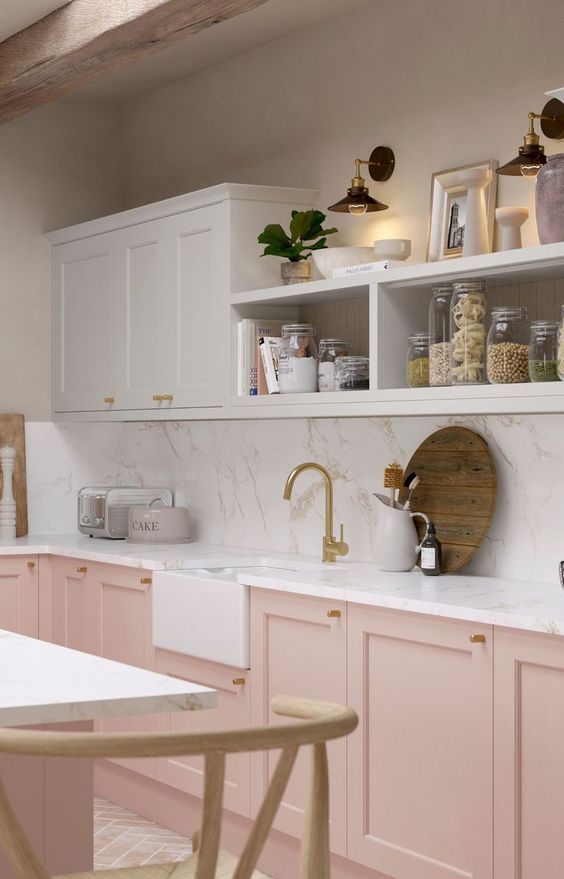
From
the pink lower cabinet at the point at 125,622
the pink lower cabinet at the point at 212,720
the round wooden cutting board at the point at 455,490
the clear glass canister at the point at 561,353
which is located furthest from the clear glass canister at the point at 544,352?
the pink lower cabinet at the point at 125,622

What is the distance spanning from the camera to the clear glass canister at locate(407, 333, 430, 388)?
139 inches

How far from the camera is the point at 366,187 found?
412cm

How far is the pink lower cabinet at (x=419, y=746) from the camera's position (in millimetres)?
2990

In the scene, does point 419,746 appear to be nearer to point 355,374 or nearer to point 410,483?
point 410,483

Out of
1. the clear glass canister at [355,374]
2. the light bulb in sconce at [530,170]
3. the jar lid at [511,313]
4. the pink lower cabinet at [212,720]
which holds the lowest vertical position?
the pink lower cabinet at [212,720]

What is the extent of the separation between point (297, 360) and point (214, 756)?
2.71 metres

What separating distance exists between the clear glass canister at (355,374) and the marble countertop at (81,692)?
5.83 feet

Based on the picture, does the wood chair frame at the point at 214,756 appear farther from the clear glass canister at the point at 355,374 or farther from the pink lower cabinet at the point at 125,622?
the pink lower cabinet at the point at 125,622

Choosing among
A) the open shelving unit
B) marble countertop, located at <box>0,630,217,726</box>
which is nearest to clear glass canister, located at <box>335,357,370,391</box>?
the open shelving unit

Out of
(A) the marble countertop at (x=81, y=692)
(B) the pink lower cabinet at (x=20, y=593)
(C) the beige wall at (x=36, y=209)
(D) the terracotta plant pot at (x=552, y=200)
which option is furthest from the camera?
(C) the beige wall at (x=36, y=209)

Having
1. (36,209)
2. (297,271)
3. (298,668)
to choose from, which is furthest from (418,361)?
(36,209)

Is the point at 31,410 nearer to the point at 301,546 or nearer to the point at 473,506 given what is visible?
the point at 301,546

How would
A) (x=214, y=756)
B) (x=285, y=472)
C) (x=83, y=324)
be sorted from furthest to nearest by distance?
(x=83, y=324), (x=285, y=472), (x=214, y=756)

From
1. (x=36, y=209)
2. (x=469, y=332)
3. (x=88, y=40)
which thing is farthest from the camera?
(x=36, y=209)
